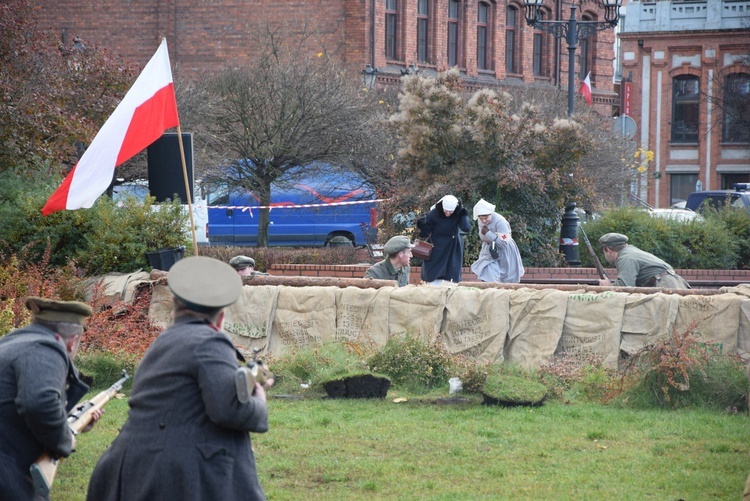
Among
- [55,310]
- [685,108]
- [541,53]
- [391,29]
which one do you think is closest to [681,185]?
[685,108]

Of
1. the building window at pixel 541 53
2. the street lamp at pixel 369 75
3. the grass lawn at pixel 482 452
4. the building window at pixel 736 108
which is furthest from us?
the building window at pixel 736 108

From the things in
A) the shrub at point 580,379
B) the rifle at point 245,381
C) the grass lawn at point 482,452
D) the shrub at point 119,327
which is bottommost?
the grass lawn at point 482,452

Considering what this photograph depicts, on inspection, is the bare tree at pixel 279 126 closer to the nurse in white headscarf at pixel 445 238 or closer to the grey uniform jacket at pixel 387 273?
the nurse in white headscarf at pixel 445 238

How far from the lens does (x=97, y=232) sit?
45.8ft

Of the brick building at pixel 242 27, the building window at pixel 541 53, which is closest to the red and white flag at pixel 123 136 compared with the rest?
the brick building at pixel 242 27

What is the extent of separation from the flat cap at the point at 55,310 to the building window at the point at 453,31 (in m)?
39.5

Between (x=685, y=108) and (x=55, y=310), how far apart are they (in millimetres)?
54545

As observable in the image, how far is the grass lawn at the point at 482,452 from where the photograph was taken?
7.18m

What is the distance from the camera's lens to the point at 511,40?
47156 millimetres

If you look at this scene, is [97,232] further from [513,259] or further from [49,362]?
[49,362]

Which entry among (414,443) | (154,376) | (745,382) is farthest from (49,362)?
(745,382)

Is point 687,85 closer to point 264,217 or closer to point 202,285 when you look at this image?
point 264,217

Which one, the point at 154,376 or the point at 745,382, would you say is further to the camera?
the point at 745,382

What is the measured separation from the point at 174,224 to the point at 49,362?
9.41 meters
